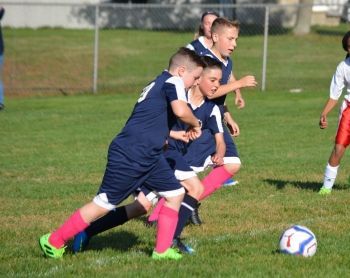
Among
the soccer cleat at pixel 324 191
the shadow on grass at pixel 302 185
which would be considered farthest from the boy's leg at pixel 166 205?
the shadow on grass at pixel 302 185

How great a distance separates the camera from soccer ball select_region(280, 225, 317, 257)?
7.55 m

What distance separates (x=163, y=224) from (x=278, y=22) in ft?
108

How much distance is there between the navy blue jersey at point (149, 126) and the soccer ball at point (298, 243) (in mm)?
1268

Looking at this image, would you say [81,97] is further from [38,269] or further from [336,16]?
[336,16]

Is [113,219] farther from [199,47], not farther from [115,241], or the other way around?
[199,47]

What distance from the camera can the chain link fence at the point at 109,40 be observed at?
24.8 m

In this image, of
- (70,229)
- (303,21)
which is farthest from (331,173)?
(303,21)

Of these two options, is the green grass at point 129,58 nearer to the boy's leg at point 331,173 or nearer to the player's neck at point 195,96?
the boy's leg at point 331,173

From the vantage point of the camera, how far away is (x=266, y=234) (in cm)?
854

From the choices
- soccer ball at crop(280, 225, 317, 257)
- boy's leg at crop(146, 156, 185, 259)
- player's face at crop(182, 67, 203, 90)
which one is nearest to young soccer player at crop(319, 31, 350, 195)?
soccer ball at crop(280, 225, 317, 257)

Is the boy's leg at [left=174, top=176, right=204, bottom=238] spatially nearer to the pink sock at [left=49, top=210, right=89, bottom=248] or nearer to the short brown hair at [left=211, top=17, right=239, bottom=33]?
the pink sock at [left=49, top=210, right=89, bottom=248]

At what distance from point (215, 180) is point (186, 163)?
2.81 ft

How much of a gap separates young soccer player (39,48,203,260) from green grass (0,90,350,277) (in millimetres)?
268

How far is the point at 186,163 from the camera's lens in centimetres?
858
